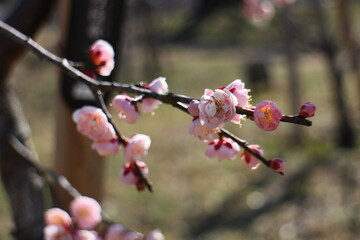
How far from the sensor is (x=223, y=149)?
1050 mm

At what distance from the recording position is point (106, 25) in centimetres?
193

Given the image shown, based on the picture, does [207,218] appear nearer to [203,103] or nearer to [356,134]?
[356,134]

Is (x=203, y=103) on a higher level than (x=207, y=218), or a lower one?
lower

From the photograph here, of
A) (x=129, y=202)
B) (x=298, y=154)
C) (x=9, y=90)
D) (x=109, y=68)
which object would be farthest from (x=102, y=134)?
(x=298, y=154)

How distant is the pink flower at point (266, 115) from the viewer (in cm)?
86

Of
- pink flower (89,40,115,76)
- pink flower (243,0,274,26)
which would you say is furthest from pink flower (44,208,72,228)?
pink flower (243,0,274,26)

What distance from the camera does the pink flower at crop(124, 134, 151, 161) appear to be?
1.11 metres

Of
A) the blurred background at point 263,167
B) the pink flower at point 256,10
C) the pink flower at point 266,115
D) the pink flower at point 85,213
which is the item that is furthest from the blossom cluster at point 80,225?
the pink flower at point 256,10

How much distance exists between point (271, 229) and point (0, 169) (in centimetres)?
216

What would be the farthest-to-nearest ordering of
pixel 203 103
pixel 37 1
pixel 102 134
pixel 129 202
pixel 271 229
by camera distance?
pixel 129 202
pixel 271 229
pixel 37 1
pixel 102 134
pixel 203 103

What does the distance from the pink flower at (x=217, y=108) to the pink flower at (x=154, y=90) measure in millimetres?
198

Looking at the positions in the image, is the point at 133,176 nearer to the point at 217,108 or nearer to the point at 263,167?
the point at 217,108

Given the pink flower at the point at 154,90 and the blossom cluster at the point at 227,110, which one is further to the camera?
the pink flower at the point at 154,90

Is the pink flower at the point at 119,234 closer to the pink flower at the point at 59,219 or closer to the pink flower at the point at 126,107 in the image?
the pink flower at the point at 59,219
